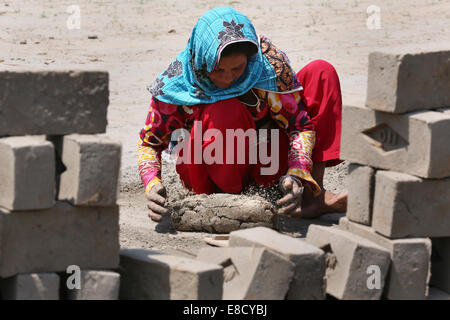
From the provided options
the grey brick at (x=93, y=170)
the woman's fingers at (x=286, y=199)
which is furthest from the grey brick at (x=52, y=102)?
the woman's fingers at (x=286, y=199)

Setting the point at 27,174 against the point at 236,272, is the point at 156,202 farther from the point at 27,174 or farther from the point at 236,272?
the point at 27,174

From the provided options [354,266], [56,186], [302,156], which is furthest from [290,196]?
[56,186]

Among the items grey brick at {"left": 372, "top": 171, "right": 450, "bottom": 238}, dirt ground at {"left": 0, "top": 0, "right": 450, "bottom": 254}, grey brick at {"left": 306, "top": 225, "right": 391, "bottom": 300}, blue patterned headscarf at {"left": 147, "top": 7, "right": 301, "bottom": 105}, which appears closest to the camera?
grey brick at {"left": 306, "top": 225, "right": 391, "bottom": 300}

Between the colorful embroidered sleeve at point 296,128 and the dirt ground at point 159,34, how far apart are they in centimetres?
275

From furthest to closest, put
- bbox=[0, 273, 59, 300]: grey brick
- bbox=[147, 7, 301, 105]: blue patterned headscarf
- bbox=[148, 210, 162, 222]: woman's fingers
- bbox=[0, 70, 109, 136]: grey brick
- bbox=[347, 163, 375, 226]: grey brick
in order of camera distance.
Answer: bbox=[148, 210, 162, 222]: woman's fingers → bbox=[147, 7, 301, 105]: blue patterned headscarf → bbox=[347, 163, 375, 226]: grey brick → bbox=[0, 70, 109, 136]: grey brick → bbox=[0, 273, 59, 300]: grey brick

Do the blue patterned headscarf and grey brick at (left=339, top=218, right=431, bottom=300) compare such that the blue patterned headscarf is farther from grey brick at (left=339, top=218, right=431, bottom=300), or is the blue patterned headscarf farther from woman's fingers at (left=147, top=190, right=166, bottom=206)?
grey brick at (left=339, top=218, right=431, bottom=300)

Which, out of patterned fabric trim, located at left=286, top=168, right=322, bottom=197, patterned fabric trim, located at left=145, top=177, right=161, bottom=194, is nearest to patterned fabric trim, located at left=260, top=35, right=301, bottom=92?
patterned fabric trim, located at left=286, top=168, right=322, bottom=197

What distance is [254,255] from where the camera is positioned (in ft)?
13.8

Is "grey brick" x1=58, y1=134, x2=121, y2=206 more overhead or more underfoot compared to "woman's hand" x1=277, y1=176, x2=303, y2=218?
more overhead

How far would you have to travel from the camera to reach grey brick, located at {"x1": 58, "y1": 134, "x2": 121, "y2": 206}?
400 centimetres

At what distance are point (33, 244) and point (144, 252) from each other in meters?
0.68

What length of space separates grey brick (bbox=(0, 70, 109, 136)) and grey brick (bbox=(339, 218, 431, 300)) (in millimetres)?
1732

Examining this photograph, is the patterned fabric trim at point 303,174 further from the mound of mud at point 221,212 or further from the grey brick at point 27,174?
the grey brick at point 27,174

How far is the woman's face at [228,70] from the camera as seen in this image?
5.64 metres
